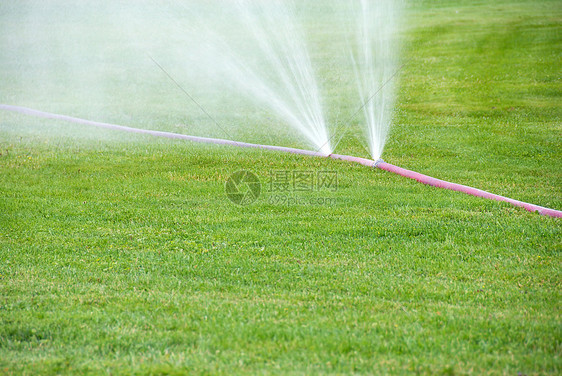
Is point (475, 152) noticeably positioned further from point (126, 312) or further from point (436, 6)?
point (436, 6)

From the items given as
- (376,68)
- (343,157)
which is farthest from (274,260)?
(376,68)

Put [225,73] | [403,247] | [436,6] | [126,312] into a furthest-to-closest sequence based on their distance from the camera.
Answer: [436,6]
[225,73]
[403,247]
[126,312]

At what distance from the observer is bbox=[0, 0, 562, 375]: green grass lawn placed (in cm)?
403

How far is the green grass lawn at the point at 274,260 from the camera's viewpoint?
403 centimetres

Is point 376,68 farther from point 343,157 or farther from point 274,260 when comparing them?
point 274,260

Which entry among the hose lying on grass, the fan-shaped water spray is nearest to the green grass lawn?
the hose lying on grass

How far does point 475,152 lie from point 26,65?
18.5 meters

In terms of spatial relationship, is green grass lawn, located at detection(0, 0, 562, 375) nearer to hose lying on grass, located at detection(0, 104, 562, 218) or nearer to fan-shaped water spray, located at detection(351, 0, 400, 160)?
hose lying on grass, located at detection(0, 104, 562, 218)

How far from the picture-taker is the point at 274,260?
5.82 metres

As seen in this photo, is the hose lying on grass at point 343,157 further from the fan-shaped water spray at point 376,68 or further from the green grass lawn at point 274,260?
the fan-shaped water spray at point 376,68

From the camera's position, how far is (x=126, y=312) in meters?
4.67

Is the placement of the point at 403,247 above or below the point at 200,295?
above

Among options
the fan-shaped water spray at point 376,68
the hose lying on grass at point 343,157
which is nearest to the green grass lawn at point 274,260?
the hose lying on grass at point 343,157

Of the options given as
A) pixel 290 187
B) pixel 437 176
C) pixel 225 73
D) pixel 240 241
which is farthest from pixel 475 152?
pixel 225 73
